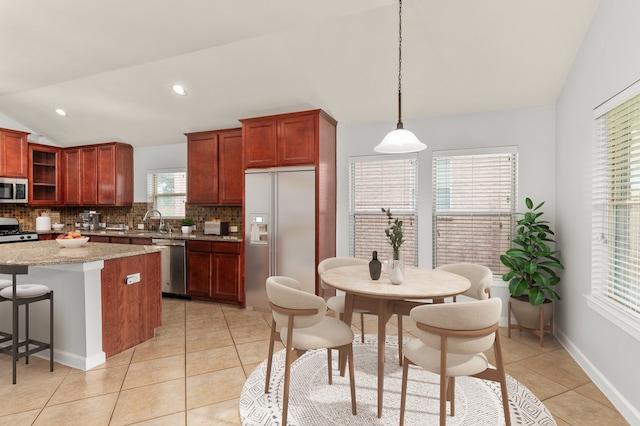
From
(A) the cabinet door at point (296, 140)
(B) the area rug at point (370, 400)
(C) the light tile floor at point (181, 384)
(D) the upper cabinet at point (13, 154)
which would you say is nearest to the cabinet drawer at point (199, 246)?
(C) the light tile floor at point (181, 384)

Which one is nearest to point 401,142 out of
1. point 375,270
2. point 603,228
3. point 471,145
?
point 375,270

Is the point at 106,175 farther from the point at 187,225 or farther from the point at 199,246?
the point at 199,246

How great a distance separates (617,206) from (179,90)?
14.9 ft

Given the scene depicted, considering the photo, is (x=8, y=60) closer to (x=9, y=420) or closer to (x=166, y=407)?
(x=9, y=420)

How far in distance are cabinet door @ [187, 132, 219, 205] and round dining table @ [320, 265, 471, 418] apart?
2911mm

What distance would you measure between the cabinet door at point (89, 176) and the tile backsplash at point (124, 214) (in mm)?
374

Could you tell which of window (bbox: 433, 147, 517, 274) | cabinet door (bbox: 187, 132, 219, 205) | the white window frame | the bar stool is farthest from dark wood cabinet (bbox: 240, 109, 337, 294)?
the white window frame

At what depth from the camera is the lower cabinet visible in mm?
4422

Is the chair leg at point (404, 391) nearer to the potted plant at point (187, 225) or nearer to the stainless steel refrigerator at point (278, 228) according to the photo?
the stainless steel refrigerator at point (278, 228)

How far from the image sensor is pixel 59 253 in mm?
2832

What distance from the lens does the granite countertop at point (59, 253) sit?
2482mm

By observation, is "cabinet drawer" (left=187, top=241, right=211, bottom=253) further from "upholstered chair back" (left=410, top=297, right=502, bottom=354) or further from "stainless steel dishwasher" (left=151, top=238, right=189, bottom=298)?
A: "upholstered chair back" (left=410, top=297, right=502, bottom=354)

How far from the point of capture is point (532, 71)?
123 inches

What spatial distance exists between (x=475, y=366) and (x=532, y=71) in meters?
2.81
